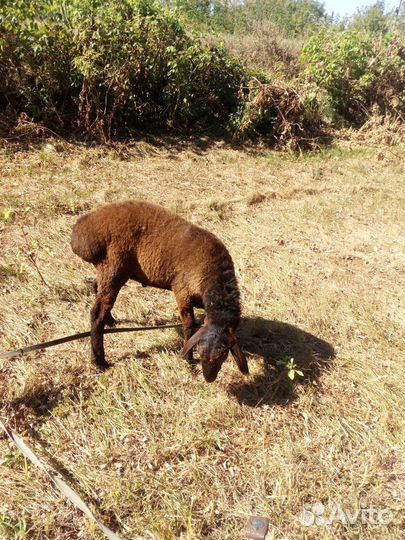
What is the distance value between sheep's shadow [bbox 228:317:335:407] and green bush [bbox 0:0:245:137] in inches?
295

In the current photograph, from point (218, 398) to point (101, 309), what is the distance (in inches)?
60.4

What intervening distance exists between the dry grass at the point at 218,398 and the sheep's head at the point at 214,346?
0.58 metres

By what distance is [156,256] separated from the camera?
411 centimetres

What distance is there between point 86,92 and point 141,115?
66.0 inches

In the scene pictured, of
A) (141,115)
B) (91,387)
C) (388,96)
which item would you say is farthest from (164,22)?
(91,387)

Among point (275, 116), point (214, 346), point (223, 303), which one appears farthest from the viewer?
point (275, 116)

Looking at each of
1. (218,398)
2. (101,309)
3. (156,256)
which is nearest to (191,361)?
(218,398)

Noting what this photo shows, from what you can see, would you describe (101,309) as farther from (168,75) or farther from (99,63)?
(168,75)

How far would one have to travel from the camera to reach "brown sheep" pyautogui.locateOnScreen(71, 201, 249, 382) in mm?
4055

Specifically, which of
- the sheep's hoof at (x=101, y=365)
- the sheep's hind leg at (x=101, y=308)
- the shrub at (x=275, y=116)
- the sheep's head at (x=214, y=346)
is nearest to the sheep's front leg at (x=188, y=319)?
the sheep's head at (x=214, y=346)

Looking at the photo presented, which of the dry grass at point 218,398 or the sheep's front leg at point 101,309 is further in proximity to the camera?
the sheep's front leg at point 101,309

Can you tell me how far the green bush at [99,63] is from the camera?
9375 millimetres

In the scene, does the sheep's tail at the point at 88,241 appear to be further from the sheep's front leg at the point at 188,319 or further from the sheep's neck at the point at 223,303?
the sheep's neck at the point at 223,303

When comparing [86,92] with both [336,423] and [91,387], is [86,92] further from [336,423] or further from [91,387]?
[336,423]
